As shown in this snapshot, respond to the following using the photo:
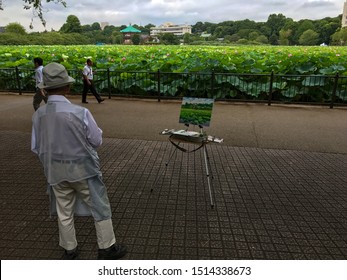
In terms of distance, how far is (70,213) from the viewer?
2.79 metres

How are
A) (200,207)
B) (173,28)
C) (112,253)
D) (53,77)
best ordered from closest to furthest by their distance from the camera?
(53,77), (112,253), (200,207), (173,28)

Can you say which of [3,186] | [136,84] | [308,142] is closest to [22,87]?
[136,84]

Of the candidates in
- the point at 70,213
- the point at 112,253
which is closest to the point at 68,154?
the point at 70,213

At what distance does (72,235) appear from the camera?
9.48ft

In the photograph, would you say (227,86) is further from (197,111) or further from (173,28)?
(173,28)

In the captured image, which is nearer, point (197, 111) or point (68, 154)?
point (68, 154)

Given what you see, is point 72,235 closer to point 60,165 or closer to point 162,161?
point 60,165

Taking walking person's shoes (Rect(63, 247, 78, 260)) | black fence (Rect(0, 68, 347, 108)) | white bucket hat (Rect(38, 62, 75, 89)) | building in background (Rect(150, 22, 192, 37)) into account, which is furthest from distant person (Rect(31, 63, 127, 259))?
building in background (Rect(150, 22, 192, 37))

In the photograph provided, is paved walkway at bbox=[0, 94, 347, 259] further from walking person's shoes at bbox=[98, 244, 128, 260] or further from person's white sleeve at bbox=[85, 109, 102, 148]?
person's white sleeve at bbox=[85, 109, 102, 148]

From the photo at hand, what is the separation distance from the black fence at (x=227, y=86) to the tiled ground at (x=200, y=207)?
5.25m

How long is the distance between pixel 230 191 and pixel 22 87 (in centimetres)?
1249

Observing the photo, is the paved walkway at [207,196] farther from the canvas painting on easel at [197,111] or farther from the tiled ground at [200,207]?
the canvas painting on easel at [197,111]

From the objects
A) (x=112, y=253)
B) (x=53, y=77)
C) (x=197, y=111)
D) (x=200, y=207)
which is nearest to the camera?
(x=53, y=77)

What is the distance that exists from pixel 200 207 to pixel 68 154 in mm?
2186
